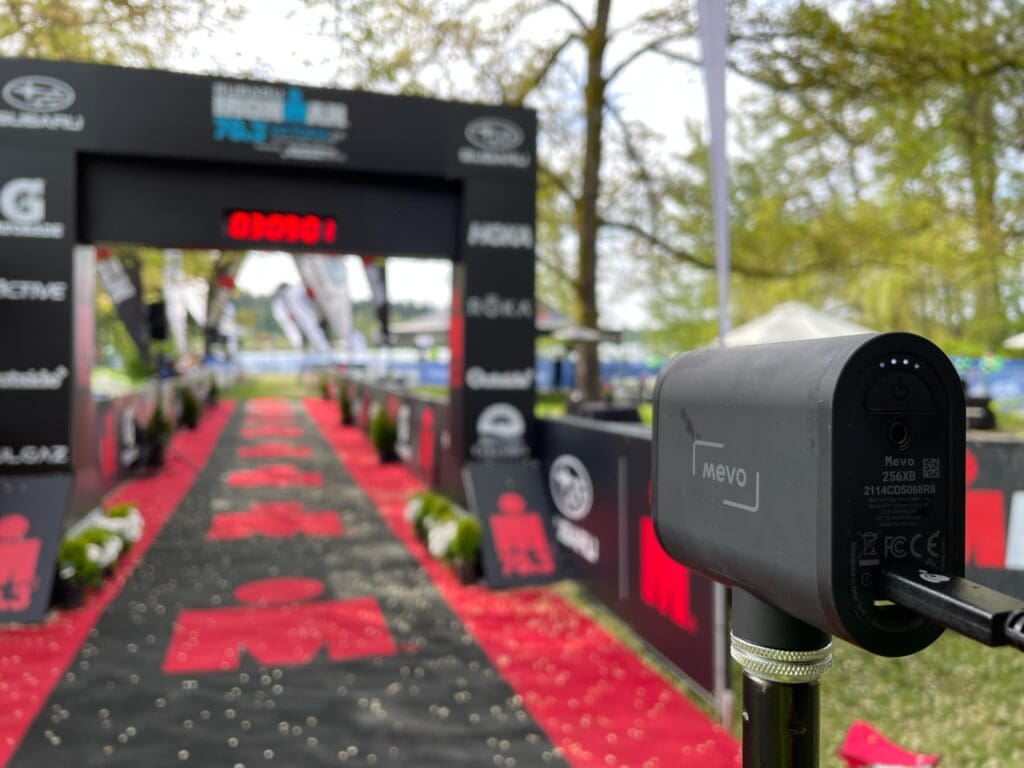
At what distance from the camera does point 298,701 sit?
167 inches

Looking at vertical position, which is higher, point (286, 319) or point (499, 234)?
point (286, 319)

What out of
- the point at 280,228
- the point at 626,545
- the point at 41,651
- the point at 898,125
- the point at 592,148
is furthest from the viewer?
the point at 592,148

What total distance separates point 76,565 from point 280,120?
11.8 ft

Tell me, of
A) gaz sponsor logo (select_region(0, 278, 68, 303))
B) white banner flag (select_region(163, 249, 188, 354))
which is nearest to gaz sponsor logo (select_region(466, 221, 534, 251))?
gaz sponsor logo (select_region(0, 278, 68, 303))

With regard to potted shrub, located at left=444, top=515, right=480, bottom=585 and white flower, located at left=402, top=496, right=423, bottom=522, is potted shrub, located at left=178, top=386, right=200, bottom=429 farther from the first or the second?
potted shrub, located at left=444, top=515, right=480, bottom=585

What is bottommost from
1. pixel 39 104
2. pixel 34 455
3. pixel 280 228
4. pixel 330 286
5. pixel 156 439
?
pixel 156 439

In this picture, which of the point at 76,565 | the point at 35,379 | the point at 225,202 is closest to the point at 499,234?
the point at 225,202

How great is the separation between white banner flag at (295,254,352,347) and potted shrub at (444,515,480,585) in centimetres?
1894

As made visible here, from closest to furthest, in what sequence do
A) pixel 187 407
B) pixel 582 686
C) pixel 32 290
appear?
pixel 582 686, pixel 32 290, pixel 187 407

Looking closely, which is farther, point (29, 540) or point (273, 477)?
point (273, 477)

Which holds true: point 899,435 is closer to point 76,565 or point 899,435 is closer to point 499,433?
point 76,565

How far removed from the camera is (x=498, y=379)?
23.6 ft

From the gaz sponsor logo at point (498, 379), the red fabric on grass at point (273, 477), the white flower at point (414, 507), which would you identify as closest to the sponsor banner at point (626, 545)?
the gaz sponsor logo at point (498, 379)

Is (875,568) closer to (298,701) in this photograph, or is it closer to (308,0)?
(298,701)
